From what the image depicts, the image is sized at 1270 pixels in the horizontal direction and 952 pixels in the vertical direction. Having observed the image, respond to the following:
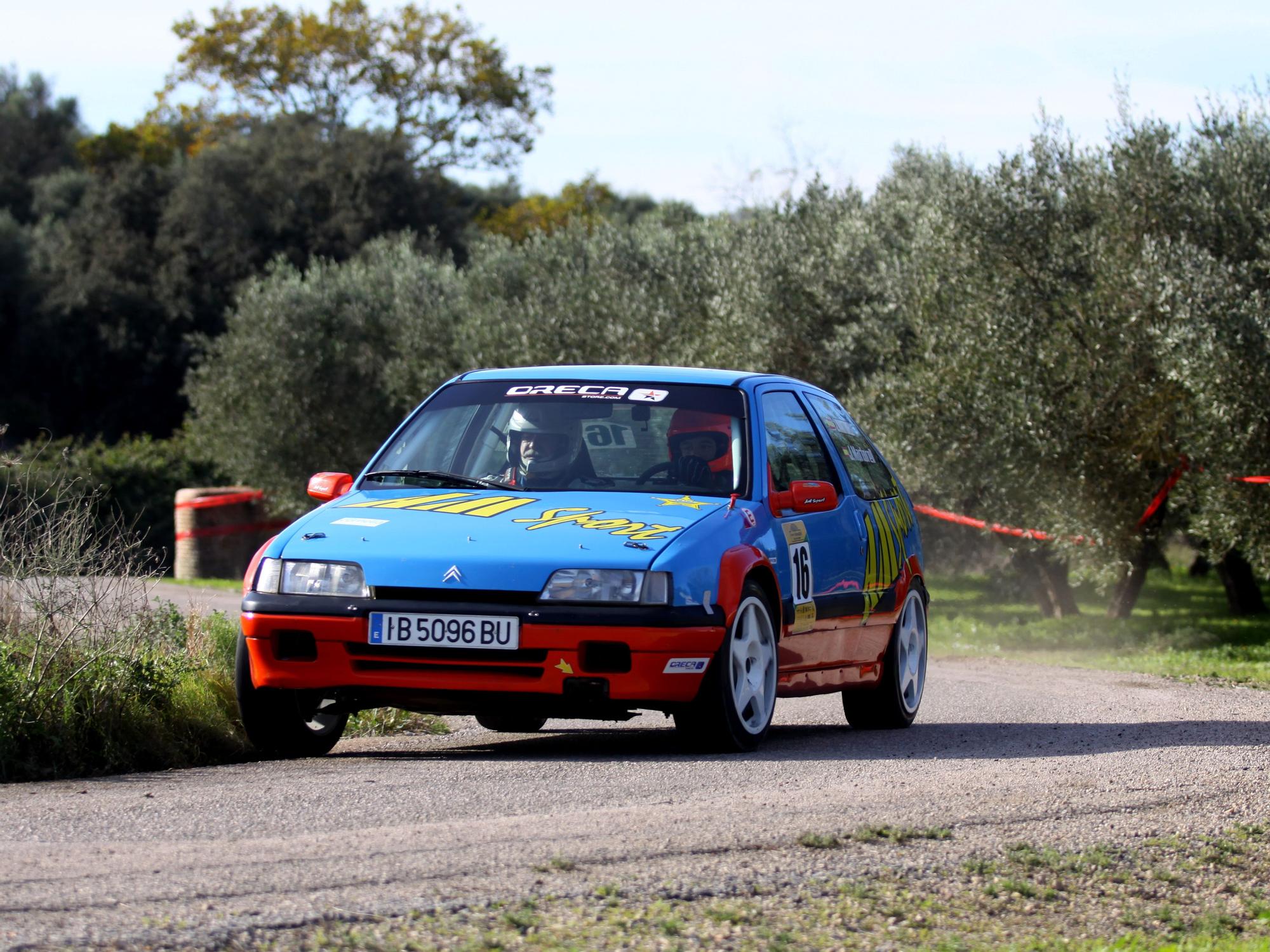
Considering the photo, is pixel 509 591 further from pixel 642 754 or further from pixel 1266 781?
pixel 1266 781

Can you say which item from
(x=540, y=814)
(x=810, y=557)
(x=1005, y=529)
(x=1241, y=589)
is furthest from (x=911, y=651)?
(x=1241, y=589)

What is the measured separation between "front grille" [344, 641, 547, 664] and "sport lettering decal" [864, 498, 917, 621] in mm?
2495

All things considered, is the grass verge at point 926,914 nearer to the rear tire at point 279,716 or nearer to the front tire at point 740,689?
the front tire at point 740,689

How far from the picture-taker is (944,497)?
23203mm

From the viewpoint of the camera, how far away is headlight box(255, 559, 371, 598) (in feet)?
22.2

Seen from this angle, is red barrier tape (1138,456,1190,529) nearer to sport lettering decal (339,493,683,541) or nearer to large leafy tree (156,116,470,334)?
sport lettering decal (339,493,683,541)

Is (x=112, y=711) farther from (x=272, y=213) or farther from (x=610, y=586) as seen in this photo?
(x=272, y=213)

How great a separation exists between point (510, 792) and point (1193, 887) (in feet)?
7.31

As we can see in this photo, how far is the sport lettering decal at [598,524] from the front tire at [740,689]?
467mm

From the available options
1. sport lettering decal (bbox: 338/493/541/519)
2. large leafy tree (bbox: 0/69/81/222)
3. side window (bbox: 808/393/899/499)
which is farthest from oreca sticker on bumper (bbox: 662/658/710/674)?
large leafy tree (bbox: 0/69/81/222)

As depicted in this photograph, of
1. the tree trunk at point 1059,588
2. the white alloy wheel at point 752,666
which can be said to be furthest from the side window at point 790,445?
the tree trunk at point 1059,588

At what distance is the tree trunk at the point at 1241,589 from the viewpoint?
1025 inches

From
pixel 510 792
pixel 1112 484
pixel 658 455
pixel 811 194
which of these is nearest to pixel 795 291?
pixel 811 194

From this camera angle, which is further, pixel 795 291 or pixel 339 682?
pixel 795 291
